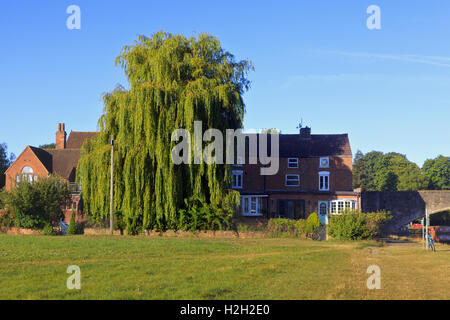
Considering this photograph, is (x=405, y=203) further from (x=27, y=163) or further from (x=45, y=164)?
(x=27, y=163)

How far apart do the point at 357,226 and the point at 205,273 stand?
62.1ft

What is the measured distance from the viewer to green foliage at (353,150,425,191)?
91.6 meters

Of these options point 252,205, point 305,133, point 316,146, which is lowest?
point 252,205

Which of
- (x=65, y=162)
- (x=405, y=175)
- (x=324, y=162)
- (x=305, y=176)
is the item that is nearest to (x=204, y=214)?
(x=305, y=176)

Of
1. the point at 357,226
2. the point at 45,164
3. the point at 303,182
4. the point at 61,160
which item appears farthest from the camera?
the point at 61,160

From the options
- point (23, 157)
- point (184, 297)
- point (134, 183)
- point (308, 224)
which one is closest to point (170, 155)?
point (134, 183)

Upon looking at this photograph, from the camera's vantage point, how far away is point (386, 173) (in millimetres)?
97062

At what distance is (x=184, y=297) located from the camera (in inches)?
431

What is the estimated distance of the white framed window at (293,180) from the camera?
53656mm

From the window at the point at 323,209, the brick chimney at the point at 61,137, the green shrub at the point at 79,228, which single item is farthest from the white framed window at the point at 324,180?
the brick chimney at the point at 61,137

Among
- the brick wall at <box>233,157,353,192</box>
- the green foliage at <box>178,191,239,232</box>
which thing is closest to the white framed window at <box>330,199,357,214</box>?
the brick wall at <box>233,157,353,192</box>

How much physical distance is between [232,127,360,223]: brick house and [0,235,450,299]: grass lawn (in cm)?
2848

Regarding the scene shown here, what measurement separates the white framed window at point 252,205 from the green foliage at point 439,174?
52.6m
